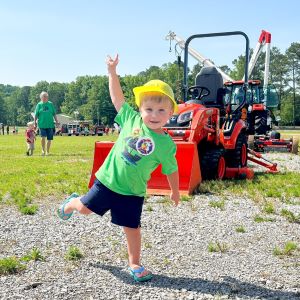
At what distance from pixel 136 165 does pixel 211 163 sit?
445 centimetres

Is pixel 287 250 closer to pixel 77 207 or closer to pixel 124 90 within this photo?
pixel 77 207

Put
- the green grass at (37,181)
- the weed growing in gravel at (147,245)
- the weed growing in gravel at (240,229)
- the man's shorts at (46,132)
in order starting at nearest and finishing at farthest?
1. the weed growing in gravel at (147,245)
2. the weed growing in gravel at (240,229)
3. the green grass at (37,181)
4. the man's shorts at (46,132)

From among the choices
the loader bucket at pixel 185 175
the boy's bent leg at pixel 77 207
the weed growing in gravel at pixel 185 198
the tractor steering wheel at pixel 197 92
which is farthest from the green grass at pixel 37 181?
the tractor steering wheel at pixel 197 92

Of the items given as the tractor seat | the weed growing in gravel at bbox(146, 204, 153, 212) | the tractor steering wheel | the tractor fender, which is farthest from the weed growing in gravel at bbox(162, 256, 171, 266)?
the tractor seat

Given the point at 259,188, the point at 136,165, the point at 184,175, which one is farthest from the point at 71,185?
the point at 136,165

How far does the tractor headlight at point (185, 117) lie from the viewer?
772cm

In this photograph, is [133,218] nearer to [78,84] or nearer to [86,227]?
[86,227]

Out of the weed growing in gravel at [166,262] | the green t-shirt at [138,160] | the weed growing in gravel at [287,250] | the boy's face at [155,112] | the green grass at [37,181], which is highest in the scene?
the boy's face at [155,112]

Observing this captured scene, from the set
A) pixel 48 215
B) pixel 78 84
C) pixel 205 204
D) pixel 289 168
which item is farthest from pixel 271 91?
pixel 78 84

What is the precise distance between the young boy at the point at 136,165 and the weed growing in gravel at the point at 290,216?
2.24 meters

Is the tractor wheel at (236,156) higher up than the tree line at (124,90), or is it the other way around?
the tree line at (124,90)

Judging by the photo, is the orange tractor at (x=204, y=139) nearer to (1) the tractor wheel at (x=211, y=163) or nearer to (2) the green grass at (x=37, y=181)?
(1) the tractor wheel at (x=211, y=163)

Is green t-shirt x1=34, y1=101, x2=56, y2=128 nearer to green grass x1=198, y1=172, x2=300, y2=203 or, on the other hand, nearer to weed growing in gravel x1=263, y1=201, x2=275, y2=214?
green grass x1=198, y1=172, x2=300, y2=203

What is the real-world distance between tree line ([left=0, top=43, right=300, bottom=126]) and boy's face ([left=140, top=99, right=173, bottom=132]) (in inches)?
1908
